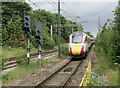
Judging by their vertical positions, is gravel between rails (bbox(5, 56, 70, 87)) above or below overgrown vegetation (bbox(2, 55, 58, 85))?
below

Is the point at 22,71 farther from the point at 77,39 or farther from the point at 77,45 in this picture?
the point at 77,39

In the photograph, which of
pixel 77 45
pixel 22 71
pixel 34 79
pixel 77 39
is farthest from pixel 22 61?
pixel 77 39

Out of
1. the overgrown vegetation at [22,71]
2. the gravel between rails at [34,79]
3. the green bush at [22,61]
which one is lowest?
the gravel between rails at [34,79]

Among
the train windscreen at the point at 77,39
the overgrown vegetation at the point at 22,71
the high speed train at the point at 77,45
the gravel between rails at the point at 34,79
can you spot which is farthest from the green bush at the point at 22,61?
the train windscreen at the point at 77,39

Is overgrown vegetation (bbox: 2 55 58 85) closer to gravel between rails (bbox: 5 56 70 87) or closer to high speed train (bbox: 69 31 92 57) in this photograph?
gravel between rails (bbox: 5 56 70 87)

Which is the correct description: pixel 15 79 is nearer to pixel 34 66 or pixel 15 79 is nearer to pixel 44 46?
pixel 34 66

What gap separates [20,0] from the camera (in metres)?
29.7

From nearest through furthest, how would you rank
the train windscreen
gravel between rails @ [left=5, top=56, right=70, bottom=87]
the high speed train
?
gravel between rails @ [left=5, top=56, right=70, bottom=87]
the high speed train
the train windscreen

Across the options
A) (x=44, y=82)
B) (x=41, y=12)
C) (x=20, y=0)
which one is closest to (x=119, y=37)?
(x=44, y=82)

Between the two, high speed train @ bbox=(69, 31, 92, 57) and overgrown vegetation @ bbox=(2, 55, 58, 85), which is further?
high speed train @ bbox=(69, 31, 92, 57)

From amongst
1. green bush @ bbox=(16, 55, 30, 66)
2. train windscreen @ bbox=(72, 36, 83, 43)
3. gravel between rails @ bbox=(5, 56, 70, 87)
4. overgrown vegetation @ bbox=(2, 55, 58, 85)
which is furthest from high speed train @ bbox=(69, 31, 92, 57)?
green bush @ bbox=(16, 55, 30, 66)

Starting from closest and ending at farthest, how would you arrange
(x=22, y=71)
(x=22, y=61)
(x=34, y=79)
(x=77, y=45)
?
(x=34, y=79) < (x=22, y=71) < (x=22, y=61) < (x=77, y=45)

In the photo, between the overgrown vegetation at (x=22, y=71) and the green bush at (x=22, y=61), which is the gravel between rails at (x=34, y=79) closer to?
the overgrown vegetation at (x=22, y=71)

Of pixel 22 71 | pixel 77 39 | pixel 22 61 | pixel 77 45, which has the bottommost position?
pixel 22 71
